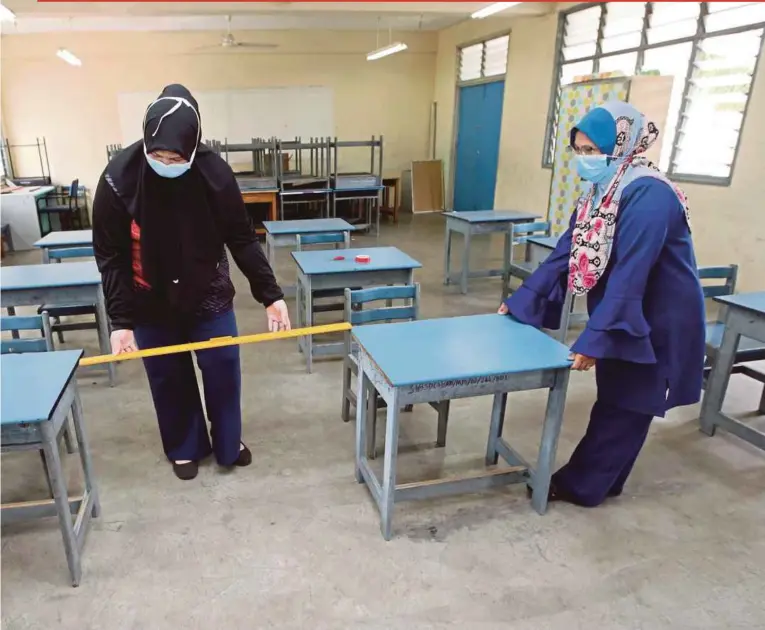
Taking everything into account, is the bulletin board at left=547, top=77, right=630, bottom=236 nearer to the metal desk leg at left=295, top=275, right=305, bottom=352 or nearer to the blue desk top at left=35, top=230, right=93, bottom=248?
the metal desk leg at left=295, top=275, right=305, bottom=352

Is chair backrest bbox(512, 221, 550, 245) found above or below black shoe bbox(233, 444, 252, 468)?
above

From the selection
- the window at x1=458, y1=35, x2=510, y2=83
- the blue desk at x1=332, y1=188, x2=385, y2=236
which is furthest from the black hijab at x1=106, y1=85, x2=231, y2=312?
the window at x1=458, y1=35, x2=510, y2=83

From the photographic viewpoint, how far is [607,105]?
176cm

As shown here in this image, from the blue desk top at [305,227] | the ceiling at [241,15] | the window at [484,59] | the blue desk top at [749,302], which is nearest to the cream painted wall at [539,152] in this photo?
the window at [484,59]

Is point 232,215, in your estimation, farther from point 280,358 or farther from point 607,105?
point 280,358

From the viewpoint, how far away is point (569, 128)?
503 cm

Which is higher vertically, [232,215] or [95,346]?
[232,215]

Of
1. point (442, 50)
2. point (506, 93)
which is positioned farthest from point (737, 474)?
point (442, 50)

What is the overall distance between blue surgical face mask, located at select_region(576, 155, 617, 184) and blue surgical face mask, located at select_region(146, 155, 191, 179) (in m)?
1.32

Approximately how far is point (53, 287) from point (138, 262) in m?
1.35

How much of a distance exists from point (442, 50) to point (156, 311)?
385 inches

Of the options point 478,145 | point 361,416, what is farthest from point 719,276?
point 478,145

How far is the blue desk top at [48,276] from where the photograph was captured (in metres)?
2.92

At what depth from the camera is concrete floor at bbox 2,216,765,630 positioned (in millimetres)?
1710
